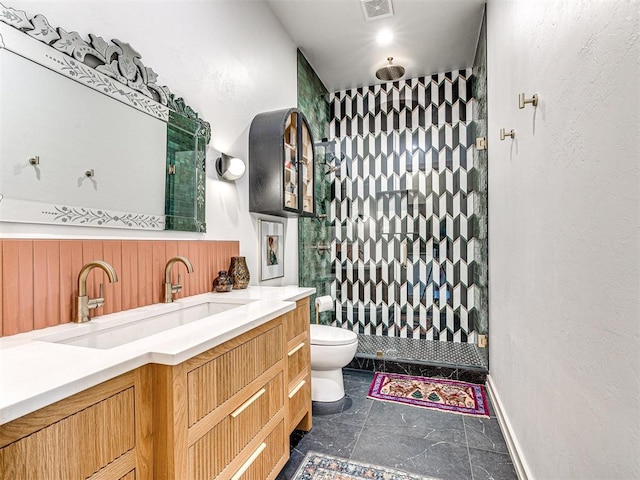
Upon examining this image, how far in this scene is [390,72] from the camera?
11.2 ft

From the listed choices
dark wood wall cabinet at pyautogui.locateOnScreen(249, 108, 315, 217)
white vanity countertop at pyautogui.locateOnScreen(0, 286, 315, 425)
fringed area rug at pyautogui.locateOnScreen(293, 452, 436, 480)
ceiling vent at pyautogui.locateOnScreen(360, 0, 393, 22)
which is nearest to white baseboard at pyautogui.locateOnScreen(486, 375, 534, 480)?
fringed area rug at pyautogui.locateOnScreen(293, 452, 436, 480)

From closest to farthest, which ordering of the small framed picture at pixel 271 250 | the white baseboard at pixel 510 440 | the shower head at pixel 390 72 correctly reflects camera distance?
the white baseboard at pixel 510 440, the small framed picture at pixel 271 250, the shower head at pixel 390 72

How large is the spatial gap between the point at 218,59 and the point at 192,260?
3.92 feet

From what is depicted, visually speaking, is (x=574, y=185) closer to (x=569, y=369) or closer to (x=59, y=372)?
(x=569, y=369)

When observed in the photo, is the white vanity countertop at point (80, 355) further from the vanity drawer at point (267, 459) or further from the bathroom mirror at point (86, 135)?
the vanity drawer at point (267, 459)

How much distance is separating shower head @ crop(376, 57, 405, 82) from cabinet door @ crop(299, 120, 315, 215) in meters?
1.21

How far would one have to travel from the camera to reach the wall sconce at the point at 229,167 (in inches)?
79.7

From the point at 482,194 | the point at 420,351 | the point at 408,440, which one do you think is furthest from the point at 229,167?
the point at 420,351

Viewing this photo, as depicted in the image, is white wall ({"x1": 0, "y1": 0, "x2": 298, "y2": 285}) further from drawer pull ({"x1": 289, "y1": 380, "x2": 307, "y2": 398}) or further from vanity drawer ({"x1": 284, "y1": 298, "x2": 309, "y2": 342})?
drawer pull ({"x1": 289, "y1": 380, "x2": 307, "y2": 398})

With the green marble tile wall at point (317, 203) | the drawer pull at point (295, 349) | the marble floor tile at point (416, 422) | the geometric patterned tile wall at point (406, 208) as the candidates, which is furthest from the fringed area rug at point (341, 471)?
the geometric patterned tile wall at point (406, 208)

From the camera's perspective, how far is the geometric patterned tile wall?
344cm

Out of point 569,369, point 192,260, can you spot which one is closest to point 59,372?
point 192,260

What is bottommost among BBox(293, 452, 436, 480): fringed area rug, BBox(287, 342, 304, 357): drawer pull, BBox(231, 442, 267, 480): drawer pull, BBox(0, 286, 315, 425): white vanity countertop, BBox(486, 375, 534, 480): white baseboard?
BBox(293, 452, 436, 480): fringed area rug

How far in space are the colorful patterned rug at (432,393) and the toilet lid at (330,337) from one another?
0.50 m
